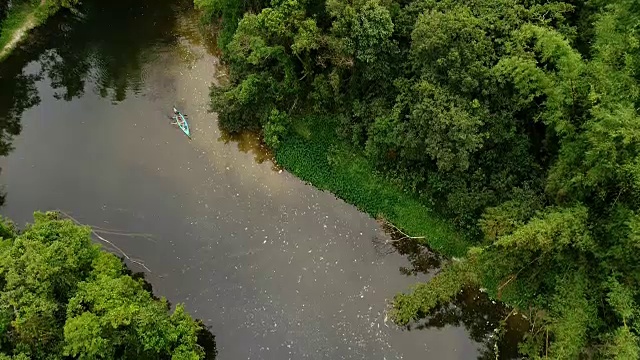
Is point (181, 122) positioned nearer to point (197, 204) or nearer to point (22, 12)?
point (197, 204)

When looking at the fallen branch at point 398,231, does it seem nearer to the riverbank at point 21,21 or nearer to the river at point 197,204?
the river at point 197,204

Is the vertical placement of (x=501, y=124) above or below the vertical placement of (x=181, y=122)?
above

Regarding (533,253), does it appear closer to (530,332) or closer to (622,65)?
(530,332)

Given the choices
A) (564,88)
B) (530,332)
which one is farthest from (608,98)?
(530,332)

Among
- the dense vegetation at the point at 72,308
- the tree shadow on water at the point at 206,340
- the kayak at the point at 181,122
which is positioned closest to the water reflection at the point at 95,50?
the kayak at the point at 181,122

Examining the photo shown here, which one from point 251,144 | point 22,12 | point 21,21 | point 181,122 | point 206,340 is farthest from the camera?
point 22,12

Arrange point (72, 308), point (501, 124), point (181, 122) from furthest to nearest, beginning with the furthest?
1. point (181, 122)
2. point (501, 124)
3. point (72, 308)

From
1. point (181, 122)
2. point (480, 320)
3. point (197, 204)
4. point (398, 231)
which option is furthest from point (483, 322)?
point (181, 122)
